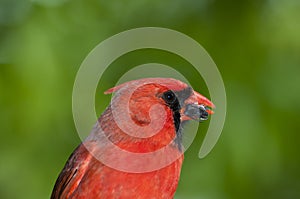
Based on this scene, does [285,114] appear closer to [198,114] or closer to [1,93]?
[198,114]

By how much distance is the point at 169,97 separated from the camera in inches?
126

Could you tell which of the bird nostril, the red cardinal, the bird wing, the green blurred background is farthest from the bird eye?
the green blurred background

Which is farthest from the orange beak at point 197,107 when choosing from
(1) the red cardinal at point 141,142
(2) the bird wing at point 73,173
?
(2) the bird wing at point 73,173

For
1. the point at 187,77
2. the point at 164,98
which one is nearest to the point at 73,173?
the point at 164,98

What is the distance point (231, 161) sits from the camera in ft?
13.0

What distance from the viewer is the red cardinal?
10.3 feet

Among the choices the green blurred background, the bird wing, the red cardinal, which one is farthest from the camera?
the green blurred background

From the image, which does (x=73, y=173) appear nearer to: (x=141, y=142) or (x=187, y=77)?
(x=141, y=142)

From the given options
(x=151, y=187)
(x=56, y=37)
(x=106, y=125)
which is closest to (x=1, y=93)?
(x=56, y=37)

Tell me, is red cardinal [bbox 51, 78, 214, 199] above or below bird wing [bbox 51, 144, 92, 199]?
above

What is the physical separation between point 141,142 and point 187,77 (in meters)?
1.08

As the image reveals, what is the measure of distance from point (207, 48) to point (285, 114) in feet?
1.50

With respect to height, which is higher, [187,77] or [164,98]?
[164,98]

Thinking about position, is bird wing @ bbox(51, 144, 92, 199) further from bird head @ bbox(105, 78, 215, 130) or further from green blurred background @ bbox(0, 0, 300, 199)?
green blurred background @ bbox(0, 0, 300, 199)
